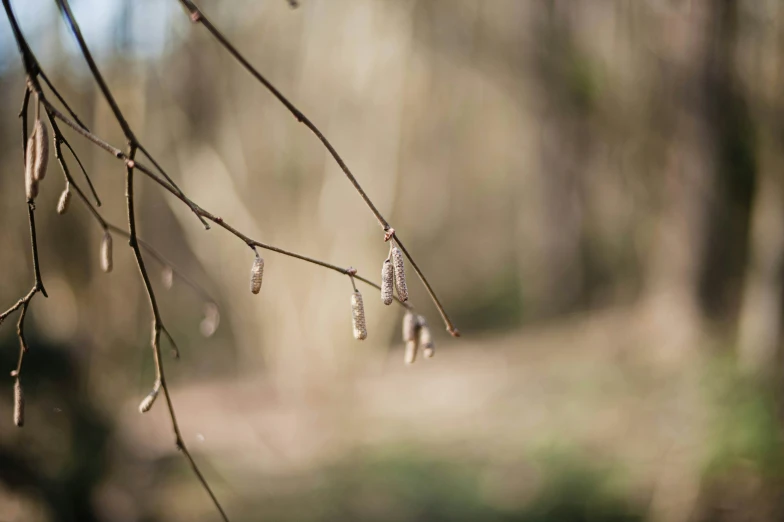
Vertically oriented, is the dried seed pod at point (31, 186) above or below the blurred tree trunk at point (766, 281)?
below

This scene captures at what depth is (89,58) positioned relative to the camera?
578 mm

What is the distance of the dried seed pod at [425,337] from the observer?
955mm

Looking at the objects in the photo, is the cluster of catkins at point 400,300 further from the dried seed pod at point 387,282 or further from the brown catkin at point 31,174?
the brown catkin at point 31,174

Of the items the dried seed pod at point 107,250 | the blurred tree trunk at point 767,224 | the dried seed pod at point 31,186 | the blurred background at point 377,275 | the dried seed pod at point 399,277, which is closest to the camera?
the dried seed pod at point 31,186

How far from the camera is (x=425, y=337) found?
0.97 m

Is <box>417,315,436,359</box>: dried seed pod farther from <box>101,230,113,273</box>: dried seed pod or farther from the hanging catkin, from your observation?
<box>101,230,113,273</box>: dried seed pod

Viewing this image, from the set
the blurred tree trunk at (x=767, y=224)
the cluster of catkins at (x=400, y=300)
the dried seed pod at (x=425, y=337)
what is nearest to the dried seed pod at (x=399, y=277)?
the cluster of catkins at (x=400, y=300)

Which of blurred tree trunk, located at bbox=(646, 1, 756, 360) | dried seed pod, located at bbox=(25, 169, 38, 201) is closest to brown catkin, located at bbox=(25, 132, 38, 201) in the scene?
dried seed pod, located at bbox=(25, 169, 38, 201)

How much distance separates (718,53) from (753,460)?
110 inches

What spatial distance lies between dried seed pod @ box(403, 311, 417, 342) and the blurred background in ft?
1.82

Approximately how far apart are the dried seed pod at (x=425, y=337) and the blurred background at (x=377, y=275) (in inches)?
22.3

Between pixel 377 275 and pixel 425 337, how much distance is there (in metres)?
4.76

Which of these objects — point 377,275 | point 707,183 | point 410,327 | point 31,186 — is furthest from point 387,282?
point 377,275

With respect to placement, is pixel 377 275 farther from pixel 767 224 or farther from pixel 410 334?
pixel 410 334
